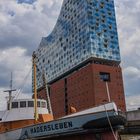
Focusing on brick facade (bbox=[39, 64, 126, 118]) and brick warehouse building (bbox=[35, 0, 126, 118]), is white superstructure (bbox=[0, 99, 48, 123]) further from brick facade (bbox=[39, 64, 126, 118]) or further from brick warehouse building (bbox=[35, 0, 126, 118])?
brick warehouse building (bbox=[35, 0, 126, 118])

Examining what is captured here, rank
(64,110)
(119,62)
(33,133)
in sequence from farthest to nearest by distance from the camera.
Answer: (64,110) → (119,62) → (33,133)

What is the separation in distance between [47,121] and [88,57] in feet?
224

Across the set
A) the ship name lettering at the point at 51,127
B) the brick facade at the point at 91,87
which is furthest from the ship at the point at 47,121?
the brick facade at the point at 91,87

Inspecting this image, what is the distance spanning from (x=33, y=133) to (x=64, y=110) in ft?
267

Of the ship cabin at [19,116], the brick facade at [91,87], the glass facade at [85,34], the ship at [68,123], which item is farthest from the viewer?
the glass facade at [85,34]

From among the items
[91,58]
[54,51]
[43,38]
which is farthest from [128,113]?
[43,38]

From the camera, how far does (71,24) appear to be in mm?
97250

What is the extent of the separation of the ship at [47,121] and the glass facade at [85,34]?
208 ft

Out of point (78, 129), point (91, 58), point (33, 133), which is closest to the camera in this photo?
point (78, 129)

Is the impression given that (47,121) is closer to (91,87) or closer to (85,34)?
(91,87)

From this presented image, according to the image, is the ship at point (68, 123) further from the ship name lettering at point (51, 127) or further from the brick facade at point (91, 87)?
the brick facade at point (91, 87)

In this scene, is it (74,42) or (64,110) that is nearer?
(74,42)

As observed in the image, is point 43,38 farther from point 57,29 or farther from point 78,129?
point 78,129

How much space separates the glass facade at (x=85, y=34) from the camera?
87.8m
